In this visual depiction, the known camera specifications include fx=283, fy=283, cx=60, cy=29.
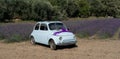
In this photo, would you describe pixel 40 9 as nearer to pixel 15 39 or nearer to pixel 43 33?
pixel 15 39

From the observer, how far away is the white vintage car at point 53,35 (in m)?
16.3

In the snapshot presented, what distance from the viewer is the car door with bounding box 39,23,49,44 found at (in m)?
17.3

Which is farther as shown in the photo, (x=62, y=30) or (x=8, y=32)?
(x=8, y=32)

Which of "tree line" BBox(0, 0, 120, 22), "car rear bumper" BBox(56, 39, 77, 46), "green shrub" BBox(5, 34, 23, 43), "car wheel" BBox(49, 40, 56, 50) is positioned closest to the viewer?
"car rear bumper" BBox(56, 39, 77, 46)

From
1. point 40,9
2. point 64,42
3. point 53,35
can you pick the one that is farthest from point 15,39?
point 40,9

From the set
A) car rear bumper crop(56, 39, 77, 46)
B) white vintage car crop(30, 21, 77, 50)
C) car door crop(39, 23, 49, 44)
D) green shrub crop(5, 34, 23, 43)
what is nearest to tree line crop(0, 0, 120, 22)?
green shrub crop(5, 34, 23, 43)

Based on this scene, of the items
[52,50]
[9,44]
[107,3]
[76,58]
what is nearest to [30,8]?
[107,3]

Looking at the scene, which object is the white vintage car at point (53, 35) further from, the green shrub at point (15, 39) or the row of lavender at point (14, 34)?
the row of lavender at point (14, 34)

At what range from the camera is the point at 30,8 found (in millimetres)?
Result: 51906

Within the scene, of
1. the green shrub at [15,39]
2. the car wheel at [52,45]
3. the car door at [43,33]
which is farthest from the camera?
the green shrub at [15,39]

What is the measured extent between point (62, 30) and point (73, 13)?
4736 cm

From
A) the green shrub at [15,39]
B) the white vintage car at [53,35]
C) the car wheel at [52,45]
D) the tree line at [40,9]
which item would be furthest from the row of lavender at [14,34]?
the tree line at [40,9]

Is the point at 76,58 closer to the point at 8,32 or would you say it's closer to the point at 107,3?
the point at 8,32

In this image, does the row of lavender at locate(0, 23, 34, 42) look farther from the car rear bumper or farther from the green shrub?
the car rear bumper
